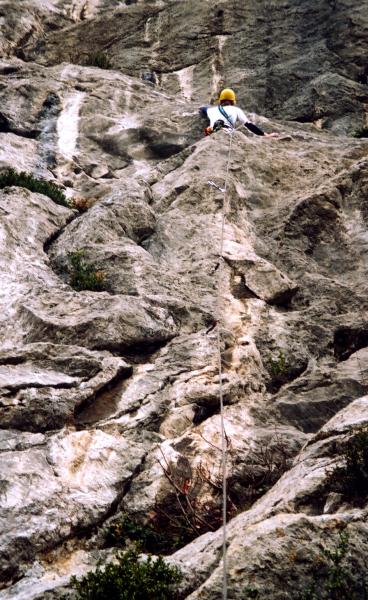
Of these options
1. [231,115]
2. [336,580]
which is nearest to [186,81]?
[231,115]

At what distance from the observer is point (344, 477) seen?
22.7 ft

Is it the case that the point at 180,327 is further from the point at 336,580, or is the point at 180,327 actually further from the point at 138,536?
the point at 336,580

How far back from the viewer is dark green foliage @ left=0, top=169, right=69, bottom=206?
576 inches

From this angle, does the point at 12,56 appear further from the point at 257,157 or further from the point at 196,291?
the point at 196,291

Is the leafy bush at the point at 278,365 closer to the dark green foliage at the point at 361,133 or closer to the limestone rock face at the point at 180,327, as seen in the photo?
the limestone rock face at the point at 180,327

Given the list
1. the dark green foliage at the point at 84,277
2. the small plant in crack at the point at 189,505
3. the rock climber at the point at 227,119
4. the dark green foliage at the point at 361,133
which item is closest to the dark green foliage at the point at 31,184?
the dark green foliage at the point at 84,277

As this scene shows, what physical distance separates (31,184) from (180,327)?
5.72 m

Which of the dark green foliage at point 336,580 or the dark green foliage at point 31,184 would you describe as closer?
the dark green foliage at point 336,580

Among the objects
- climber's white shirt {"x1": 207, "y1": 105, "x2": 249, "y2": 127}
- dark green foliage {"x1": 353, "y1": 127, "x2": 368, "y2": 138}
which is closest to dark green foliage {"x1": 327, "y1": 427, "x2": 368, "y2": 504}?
climber's white shirt {"x1": 207, "y1": 105, "x2": 249, "y2": 127}

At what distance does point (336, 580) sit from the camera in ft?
19.2

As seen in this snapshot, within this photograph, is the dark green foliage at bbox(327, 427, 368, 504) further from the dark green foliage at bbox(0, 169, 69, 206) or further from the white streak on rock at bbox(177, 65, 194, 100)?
the white streak on rock at bbox(177, 65, 194, 100)

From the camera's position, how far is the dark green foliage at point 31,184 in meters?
14.6

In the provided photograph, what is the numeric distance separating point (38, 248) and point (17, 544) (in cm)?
655

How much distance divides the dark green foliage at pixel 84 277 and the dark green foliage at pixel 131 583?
19.3ft
